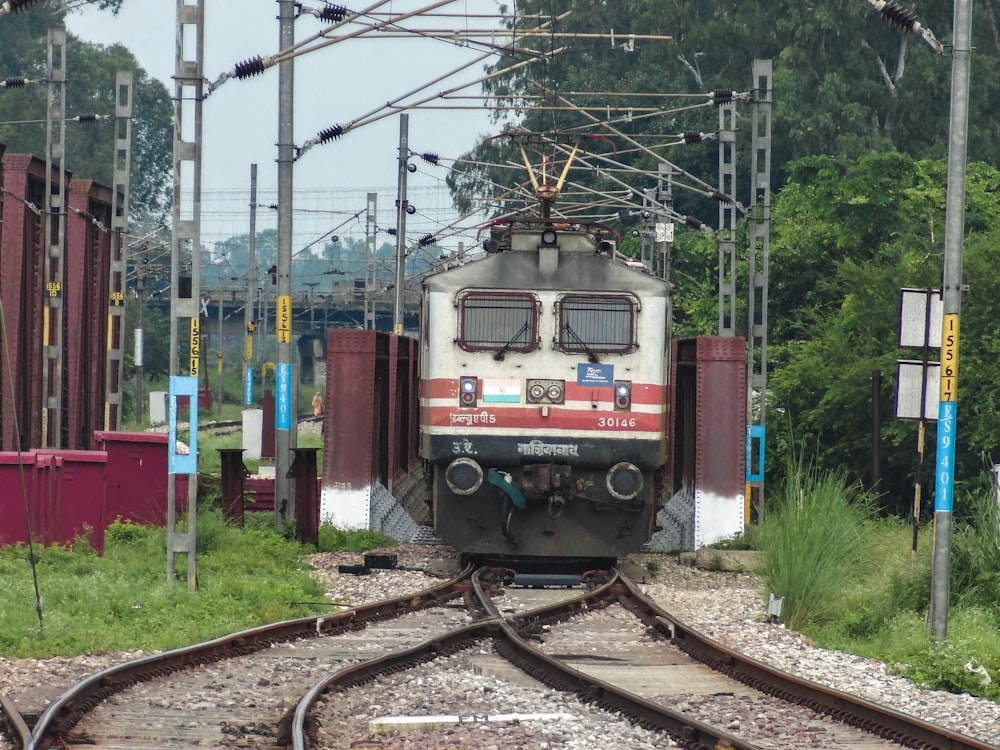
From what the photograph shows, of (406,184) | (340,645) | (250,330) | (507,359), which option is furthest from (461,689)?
(250,330)

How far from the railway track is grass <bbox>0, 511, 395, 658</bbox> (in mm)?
928

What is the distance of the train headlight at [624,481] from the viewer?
18.5 m

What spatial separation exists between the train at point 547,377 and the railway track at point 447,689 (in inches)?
127

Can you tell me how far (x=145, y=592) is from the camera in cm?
1534

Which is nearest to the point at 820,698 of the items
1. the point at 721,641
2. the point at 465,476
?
the point at 721,641

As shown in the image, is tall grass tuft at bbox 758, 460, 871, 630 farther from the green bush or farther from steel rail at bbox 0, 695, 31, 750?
steel rail at bbox 0, 695, 31, 750

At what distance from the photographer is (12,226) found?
89.6ft

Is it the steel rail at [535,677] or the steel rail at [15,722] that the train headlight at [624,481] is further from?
the steel rail at [15,722]

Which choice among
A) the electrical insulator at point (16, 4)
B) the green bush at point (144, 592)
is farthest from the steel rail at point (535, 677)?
the electrical insulator at point (16, 4)

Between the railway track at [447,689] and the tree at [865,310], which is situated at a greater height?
the tree at [865,310]

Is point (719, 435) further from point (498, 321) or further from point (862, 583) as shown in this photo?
point (862, 583)

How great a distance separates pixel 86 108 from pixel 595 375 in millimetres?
73899

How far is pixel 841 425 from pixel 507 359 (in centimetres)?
1343

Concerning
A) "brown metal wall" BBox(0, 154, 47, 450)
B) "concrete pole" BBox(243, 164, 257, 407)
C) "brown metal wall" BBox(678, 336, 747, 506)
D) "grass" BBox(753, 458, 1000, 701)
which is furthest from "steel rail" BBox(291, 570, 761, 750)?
"concrete pole" BBox(243, 164, 257, 407)
